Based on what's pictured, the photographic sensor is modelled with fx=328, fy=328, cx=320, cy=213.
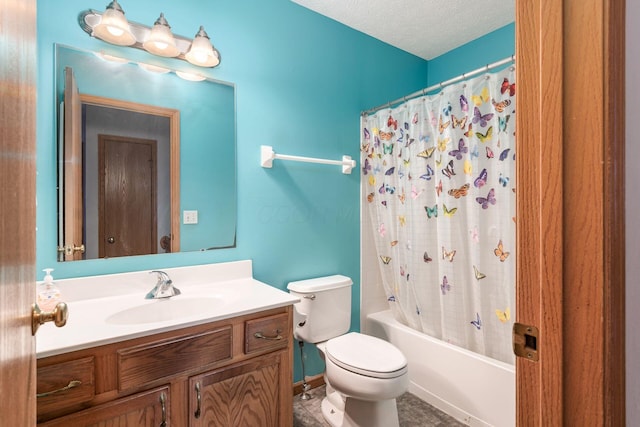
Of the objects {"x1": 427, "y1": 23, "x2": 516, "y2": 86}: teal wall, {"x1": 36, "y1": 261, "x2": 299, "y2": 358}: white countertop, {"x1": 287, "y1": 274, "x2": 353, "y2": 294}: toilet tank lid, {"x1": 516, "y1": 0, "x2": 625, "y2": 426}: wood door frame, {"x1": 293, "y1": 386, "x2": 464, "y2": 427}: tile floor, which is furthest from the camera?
{"x1": 427, "y1": 23, "x2": 516, "y2": 86}: teal wall

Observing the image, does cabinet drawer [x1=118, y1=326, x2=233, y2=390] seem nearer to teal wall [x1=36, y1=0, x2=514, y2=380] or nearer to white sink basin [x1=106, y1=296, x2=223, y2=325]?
white sink basin [x1=106, y1=296, x2=223, y2=325]

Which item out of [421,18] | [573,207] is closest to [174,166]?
[573,207]

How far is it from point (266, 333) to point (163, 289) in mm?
535

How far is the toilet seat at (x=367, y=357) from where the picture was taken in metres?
1.54

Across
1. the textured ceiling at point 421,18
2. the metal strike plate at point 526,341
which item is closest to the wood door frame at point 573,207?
the metal strike plate at point 526,341

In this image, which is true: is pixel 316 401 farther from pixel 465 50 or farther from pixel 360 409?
pixel 465 50

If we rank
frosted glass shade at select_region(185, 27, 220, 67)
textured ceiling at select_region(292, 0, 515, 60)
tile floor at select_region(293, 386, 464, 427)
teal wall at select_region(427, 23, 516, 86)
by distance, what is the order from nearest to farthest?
frosted glass shade at select_region(185, 27, 220, 67) → tile floor at select_region(293, 386, 464, 427) → textured ceiling at select_region(292, 0, 515, 60) → teal wall at select_region(427, 23, 516, 86)

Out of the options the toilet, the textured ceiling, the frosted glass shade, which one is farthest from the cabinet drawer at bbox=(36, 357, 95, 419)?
the textured ceiling

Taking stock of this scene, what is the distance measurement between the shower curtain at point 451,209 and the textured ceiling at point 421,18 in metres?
0.61

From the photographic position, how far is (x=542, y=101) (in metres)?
0.55

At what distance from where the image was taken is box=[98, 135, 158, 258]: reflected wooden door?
4.99ft

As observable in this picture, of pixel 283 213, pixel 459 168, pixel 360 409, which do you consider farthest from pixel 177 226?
pixel 459 168

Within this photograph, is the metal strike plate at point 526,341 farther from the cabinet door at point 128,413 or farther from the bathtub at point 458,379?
the bathtub at point 458,379

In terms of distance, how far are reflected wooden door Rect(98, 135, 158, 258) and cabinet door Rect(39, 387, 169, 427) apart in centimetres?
68
